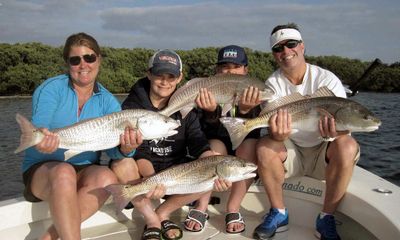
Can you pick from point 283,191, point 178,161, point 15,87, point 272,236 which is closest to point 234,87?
point 178,161

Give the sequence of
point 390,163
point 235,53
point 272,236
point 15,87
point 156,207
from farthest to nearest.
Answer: point 15,87
point 390,163
point 235,53
point 156,207
point 272,236

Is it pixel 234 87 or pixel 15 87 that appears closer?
pixel 234 87

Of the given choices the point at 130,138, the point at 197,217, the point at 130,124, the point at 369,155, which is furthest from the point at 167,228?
the point at 369,155

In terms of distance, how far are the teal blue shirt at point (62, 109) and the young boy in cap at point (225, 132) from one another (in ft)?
3.36

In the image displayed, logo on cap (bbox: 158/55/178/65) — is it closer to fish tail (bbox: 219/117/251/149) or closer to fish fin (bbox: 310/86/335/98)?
fish tail (bbox: 219/117/251/149)

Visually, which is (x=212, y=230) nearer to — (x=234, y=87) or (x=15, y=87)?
(x=234, y=87)

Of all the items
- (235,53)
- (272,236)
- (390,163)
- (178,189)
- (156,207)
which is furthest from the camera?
(390,163)

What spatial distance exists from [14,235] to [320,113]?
3084 millimetres

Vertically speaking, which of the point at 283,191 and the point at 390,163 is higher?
the point at 283,191

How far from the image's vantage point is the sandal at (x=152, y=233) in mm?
3910

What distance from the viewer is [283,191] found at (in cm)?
465

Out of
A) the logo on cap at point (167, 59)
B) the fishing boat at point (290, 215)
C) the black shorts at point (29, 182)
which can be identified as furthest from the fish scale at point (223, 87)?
the black shorts at point (29, 182)

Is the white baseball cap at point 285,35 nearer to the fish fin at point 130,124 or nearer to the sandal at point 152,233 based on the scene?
the fish fin at point 130,124

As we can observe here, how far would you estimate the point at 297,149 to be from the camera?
4.36 metres
